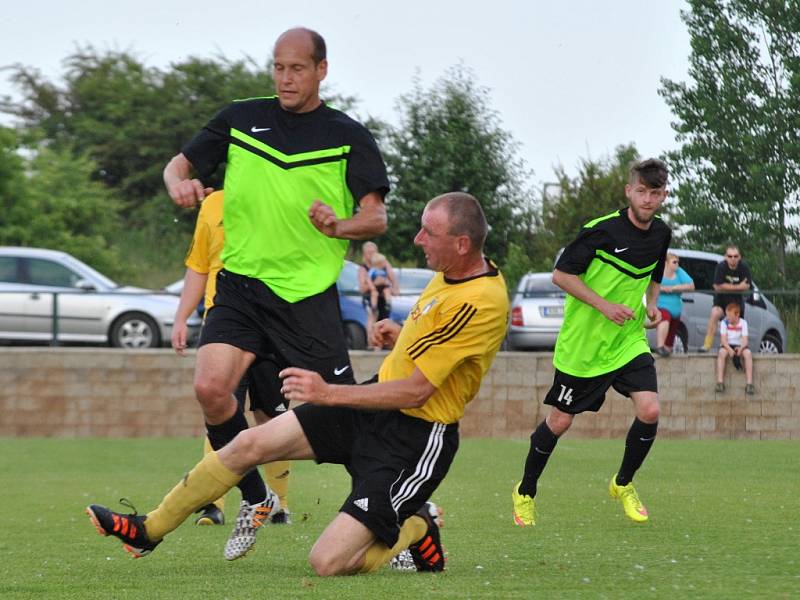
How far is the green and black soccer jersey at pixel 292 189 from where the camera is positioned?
7230 millimetres

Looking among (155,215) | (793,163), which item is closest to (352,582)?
(793,163)

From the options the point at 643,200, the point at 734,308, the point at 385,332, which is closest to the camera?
the point at 385,332

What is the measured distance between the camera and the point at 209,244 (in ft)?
30.4

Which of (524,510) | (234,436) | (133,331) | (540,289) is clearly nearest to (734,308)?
(540,289)

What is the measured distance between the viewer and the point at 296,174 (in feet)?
23.8

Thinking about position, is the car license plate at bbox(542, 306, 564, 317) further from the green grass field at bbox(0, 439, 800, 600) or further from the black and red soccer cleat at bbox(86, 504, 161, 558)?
the black and red soccer cleat at bbox(86, 504, 161, 558)

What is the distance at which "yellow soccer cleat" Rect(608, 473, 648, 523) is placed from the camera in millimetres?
9288

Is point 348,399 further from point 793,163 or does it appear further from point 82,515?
point 793,163

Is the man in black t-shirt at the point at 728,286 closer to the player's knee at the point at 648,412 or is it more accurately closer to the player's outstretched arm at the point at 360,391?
the player's knee at the point at 648,412

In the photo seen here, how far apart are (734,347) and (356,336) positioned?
4883 mm

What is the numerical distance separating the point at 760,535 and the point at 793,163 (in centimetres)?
1617

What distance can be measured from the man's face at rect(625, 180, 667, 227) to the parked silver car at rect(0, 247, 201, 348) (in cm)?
1175

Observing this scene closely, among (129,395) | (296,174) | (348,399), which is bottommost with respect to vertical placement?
(129,395)

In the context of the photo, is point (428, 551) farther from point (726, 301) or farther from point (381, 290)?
point (726, 301)
